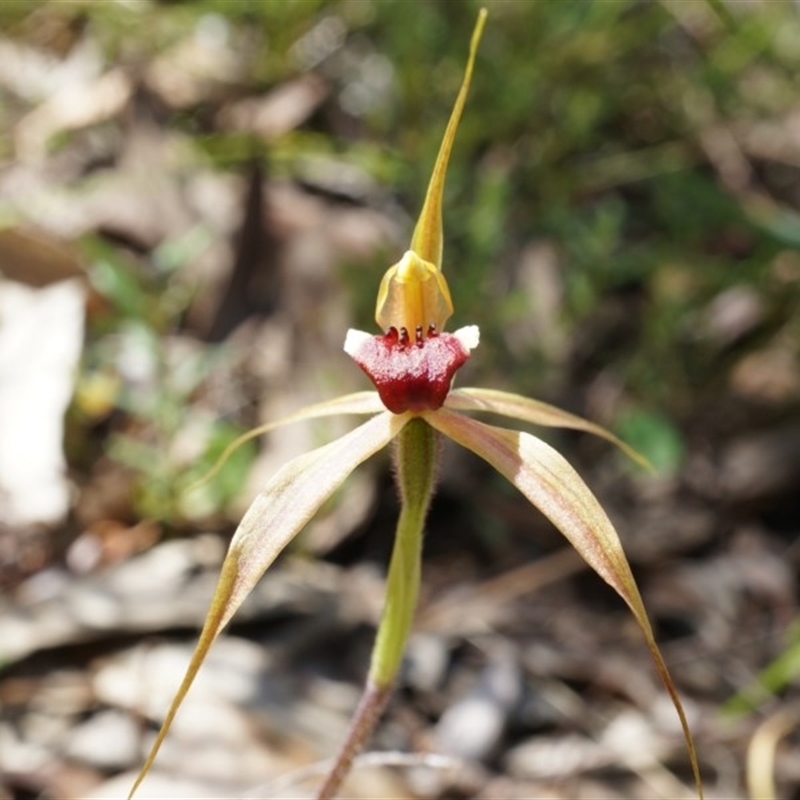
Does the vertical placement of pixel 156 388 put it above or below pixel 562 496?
above

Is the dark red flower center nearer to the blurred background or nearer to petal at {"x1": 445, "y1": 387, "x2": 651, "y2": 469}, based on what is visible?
petal at {"x1": 445, "y1": 387, "x2": 651, "y2": 469}

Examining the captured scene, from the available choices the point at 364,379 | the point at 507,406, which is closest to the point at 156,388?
the point at 364,379

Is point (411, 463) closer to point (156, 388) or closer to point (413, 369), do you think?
point (413, 369)

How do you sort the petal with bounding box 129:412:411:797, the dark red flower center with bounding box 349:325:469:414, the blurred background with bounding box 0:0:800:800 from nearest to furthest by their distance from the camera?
the petal with bounding box 129:412:411:797 < the dark red flower center with bounding box 349:325:469:414 < the blurred background with bounding box 0:0:800:800

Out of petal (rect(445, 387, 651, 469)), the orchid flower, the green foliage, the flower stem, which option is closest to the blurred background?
the green foliage

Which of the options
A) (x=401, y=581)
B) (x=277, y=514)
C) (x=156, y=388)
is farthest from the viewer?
(x=156, y=388)

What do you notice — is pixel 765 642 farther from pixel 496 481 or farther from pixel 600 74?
pixel 600 74

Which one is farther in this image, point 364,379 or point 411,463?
point 364,379
